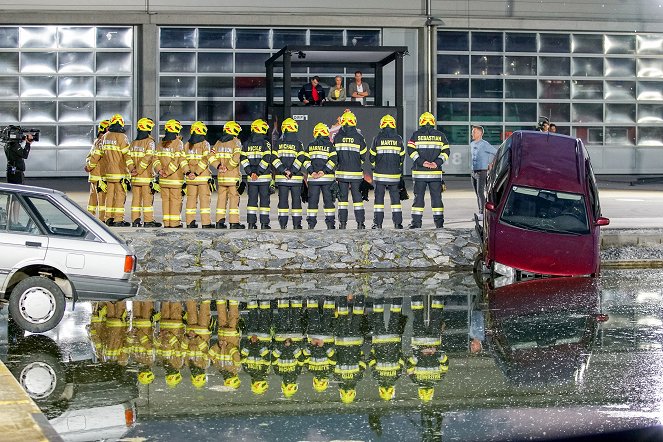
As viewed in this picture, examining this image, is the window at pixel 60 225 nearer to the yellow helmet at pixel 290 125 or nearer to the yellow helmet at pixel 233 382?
the yellow helmet at pixel 233 382

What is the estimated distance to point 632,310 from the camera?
1410 centimetres

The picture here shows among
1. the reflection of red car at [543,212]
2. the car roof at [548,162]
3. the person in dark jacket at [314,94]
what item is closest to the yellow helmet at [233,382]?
the reflection of red car at [543,212]

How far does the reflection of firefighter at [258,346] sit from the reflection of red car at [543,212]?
3.90m

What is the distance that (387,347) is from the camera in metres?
11.7

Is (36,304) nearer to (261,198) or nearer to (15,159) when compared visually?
(261,198)

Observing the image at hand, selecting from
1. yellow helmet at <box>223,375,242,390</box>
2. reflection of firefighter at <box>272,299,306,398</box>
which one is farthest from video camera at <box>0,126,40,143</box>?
yellow helmet at <box>223,375,242,390</box>

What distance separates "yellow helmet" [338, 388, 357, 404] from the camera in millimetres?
9359

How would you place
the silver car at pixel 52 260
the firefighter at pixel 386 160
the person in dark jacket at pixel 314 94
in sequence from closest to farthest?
the silver car at pixel 52 260 → the firefighter at pixel 386 160 → the person in dark jacket at pixel 314 94

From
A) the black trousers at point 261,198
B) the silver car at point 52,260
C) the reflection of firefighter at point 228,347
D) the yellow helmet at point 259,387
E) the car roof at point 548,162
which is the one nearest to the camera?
the yellow helmet at point 259,387

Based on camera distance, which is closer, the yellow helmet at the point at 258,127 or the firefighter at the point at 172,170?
the firefighter at the point at 172,170

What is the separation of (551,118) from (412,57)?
4.89m

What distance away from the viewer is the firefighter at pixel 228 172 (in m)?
20.0

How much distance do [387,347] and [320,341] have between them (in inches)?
27.9

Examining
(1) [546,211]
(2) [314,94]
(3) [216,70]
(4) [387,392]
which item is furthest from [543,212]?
(3) [216,70]
